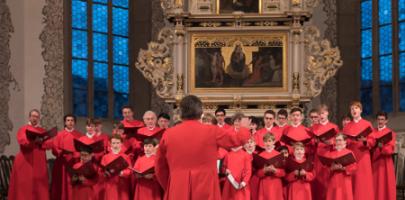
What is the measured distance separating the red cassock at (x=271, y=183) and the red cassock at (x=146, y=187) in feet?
3.86

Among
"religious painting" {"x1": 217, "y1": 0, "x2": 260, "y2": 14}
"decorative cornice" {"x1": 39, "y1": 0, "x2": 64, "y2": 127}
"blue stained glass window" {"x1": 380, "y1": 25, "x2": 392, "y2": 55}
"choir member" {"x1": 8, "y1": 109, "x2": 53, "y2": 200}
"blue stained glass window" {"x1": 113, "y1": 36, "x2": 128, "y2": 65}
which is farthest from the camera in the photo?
"blue stained glass window" {"x1": 113, "y1": 36, "x2": 128, "y2": 65}

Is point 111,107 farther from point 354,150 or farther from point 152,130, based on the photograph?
point 354,150

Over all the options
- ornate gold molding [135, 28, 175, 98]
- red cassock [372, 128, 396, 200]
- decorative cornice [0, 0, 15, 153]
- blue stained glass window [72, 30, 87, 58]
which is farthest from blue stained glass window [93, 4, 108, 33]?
red cassock [372, 128, 396, 200]

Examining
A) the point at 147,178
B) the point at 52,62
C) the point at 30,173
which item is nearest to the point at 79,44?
the point at 52,62

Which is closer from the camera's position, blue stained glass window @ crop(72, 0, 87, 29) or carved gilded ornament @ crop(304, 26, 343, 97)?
carved gilded ornament @ crop(304, 26, 343, 97)

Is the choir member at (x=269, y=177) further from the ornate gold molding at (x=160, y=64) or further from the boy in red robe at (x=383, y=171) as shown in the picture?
the ornate gold molding at (x=160, y=64)

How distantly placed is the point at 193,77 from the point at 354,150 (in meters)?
3.38

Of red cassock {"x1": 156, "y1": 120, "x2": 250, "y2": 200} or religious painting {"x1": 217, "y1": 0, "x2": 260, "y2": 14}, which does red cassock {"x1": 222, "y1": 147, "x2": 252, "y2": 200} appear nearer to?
red cassock {"x1": 156, "y1": 120, "x2": 250, "y2": 200}

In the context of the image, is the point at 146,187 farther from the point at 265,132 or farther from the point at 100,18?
the point at 100,18

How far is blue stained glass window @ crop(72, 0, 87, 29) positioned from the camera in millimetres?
15812

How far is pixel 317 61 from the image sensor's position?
1379 cm

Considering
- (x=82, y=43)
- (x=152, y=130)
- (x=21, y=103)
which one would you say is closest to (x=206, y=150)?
(x=152, y=130)

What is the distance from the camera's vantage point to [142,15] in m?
16.8

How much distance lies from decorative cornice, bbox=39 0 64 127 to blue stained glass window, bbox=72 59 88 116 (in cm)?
65
